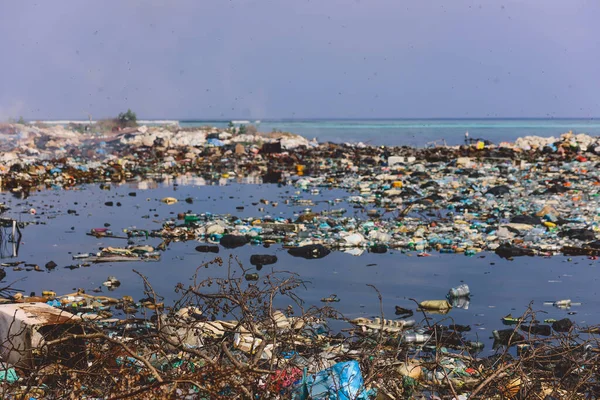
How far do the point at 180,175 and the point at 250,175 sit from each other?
163 cm

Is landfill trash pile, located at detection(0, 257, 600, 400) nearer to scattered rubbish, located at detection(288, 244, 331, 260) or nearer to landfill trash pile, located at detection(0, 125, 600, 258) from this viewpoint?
scattered rubbish, located at detection(288, 244, 331, 260)

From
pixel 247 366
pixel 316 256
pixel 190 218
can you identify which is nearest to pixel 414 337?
pixel 247 366

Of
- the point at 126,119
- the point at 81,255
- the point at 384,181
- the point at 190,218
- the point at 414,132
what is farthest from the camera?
the point at 414,132

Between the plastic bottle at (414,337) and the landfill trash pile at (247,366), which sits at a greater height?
the landfill trash pile at (247,366)

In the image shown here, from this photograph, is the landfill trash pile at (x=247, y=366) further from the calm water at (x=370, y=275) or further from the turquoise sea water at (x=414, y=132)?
the turquoise sea water at (x=414, y=132)

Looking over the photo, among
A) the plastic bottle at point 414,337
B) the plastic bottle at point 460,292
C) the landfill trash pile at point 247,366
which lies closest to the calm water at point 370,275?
the plastic bottle at point 460,292

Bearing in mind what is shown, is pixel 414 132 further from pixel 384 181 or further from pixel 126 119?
pixel 384 181

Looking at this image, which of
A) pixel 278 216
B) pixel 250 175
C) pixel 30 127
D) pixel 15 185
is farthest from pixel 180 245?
pixel 30 127

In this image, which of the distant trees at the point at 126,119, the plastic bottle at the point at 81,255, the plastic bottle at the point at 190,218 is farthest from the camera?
the distant trees at the point at 126,119

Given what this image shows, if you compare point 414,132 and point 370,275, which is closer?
point 370,275

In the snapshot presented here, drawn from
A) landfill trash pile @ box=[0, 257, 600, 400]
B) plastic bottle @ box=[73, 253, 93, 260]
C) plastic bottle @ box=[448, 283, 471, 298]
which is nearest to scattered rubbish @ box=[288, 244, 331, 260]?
plastic bottle @ box=[448, 283, 471, 298]

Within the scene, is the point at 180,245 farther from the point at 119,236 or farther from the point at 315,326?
the point at 315,326

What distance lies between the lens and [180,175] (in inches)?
644

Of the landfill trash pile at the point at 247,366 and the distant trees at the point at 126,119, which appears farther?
the distant trees at the point at 126,119
